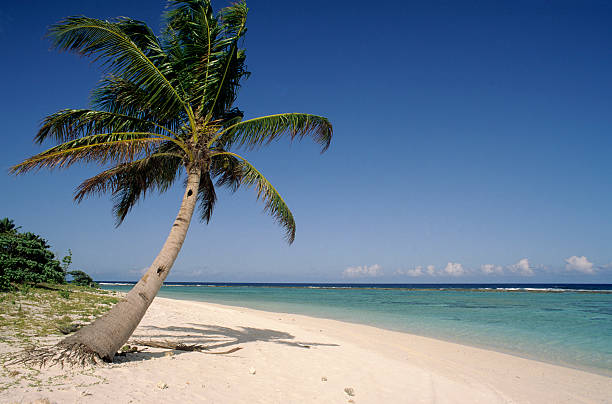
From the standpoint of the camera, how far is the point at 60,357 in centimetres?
443

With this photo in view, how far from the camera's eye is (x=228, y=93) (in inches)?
299

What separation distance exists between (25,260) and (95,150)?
9.49 m

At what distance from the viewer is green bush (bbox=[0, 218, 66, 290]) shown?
38.7ft

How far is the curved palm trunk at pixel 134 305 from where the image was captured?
16.1 feet

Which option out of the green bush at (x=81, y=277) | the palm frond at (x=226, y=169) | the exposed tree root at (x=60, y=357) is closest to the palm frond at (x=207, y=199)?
the palm frond at (x=226, y=169)

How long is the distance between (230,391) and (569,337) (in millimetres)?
14637

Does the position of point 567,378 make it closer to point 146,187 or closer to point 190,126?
point 190,126

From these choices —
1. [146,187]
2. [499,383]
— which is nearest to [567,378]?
[499,383]

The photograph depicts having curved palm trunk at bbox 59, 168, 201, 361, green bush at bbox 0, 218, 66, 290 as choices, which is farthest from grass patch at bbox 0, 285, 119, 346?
curved palm trunk at bbox 59, 168, 201, 361

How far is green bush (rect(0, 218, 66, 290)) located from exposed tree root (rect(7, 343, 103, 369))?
28.3 feet

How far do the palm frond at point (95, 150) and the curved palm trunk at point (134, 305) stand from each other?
1.05 meters

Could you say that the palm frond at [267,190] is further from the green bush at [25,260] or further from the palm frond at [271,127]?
the green bush at [25,260]

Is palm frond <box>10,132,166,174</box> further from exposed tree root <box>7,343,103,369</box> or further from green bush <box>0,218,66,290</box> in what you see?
green bush <box>0,218,66,290</box>

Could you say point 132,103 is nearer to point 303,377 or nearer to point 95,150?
point 95,150
